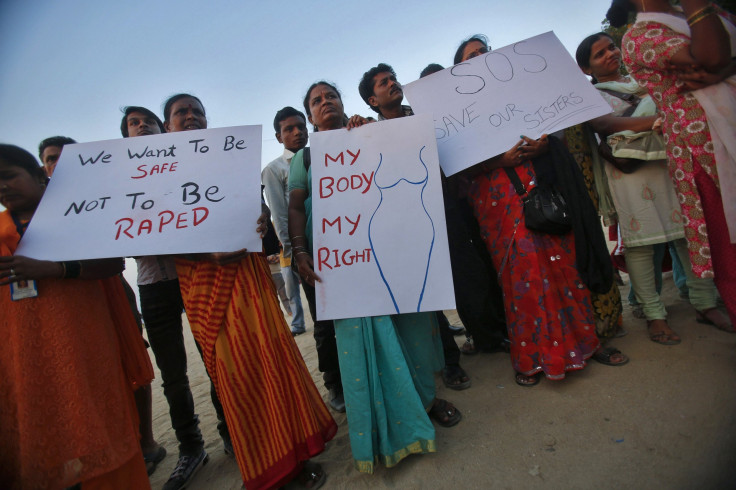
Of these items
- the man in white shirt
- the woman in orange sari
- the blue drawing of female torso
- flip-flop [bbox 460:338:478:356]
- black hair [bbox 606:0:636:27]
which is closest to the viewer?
the woman in orange sari

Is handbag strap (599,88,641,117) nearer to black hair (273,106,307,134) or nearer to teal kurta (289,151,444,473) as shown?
teal kurta (289,151,444,473)

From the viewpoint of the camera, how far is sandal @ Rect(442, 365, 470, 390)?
2.25m

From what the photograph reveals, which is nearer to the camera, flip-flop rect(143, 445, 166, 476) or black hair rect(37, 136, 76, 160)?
flip-flop rect(143, 445, 166, 476)

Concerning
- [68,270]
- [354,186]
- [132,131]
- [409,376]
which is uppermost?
[132,131]

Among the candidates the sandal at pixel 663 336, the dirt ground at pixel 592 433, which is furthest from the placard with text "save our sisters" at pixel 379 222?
the sandal at pixel 663 336

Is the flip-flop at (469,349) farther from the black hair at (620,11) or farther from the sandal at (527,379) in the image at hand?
the black hair at (620,11)

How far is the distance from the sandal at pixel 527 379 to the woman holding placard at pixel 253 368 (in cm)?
118

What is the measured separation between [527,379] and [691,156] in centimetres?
141

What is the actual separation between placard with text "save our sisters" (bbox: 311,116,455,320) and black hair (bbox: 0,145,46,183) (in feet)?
4.07

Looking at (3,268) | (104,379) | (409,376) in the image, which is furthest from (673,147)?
(3,268)

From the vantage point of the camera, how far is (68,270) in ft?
4.84

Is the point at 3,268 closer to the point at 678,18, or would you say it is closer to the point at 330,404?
the point at 330,404

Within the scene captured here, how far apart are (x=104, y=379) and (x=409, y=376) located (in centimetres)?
131

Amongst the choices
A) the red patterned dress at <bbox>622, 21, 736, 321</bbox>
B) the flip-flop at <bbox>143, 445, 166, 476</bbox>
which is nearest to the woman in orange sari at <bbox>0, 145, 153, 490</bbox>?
the flip-flop at <bbox>143, 445, 166, 476</bbox>
